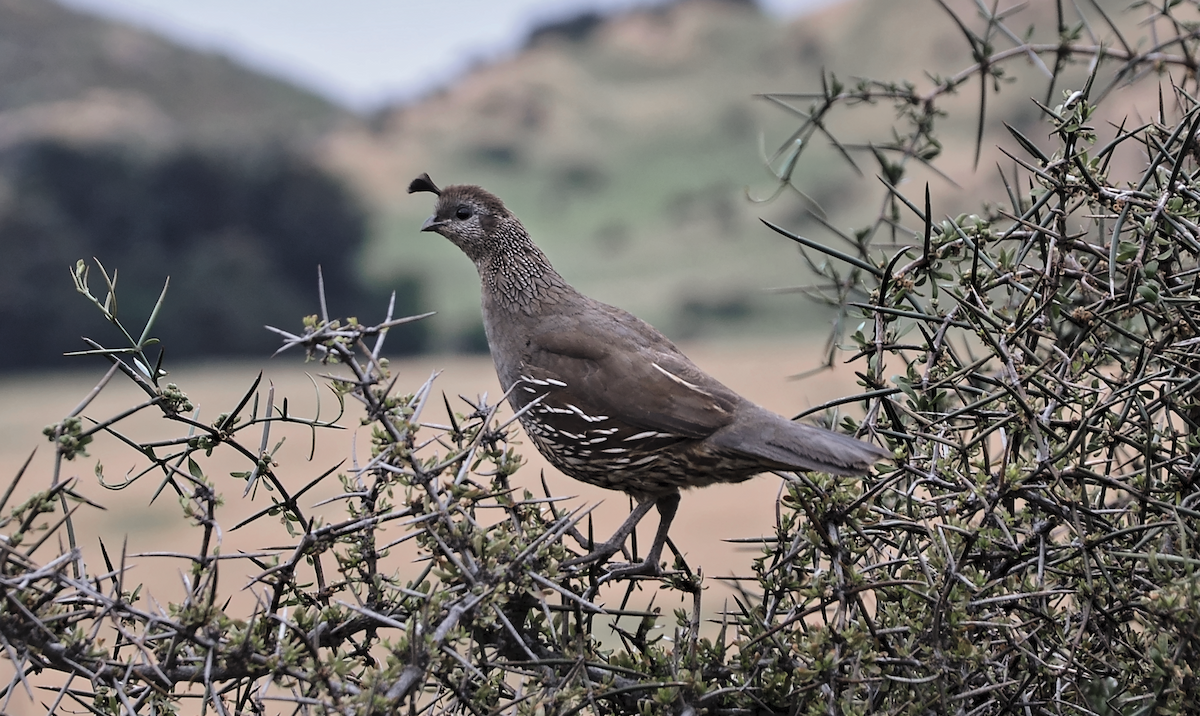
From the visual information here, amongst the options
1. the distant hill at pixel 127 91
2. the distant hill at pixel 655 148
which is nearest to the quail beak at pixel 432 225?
the distant hill at pixel 655 148

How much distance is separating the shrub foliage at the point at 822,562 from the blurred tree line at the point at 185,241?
626 inches

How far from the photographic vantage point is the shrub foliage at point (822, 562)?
1.69m

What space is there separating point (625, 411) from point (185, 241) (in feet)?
69.1

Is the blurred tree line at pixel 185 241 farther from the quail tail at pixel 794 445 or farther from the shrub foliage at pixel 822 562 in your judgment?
the shrub foliage at pixel 822 562

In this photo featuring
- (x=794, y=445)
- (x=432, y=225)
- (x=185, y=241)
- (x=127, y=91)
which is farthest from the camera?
(x=127, y=91)

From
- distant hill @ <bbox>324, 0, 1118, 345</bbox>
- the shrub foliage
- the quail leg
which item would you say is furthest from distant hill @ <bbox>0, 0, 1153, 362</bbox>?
the shrub foliage

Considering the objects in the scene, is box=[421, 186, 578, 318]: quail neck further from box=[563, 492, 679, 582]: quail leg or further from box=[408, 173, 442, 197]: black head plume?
box=[563, 492, 679, 582]: quail leg

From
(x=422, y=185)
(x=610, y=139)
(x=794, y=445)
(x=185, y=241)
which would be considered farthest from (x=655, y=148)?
(x=794, y=445)

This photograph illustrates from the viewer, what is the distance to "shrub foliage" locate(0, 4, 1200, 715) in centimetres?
169

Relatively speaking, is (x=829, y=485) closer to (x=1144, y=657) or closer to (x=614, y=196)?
(x=1144, y=657)

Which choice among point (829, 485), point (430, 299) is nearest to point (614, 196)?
point (430, 299)

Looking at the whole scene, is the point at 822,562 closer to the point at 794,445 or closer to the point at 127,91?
the point at 794,445

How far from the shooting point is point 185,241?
22.0m

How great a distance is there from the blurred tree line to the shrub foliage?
15.9 metres
